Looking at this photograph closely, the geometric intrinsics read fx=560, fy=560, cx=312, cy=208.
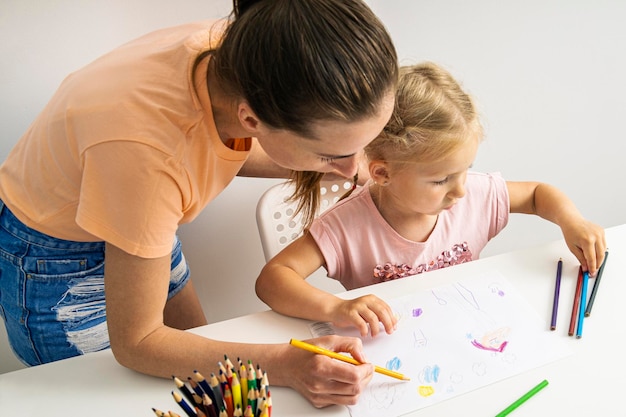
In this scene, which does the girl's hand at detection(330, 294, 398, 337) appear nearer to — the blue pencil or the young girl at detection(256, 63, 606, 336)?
the young girl at detection(256, 63, 606, 336)

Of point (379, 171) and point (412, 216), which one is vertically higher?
point (379, 171)

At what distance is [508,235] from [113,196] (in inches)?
54.6

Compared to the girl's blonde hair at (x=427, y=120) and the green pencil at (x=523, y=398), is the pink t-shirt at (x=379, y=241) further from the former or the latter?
the green pencil at (x=523, y=398)

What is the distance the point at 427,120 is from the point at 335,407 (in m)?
0.44

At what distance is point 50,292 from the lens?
83 cm

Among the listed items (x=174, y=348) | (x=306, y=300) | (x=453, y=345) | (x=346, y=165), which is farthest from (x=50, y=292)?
(x=453, y=345)

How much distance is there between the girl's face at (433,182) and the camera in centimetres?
86

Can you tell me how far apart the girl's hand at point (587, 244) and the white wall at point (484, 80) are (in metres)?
0.56

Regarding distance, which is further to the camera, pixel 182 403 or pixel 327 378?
pixel 327 378

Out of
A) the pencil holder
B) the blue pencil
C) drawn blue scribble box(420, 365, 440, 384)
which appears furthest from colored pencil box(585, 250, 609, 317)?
the pencil holder

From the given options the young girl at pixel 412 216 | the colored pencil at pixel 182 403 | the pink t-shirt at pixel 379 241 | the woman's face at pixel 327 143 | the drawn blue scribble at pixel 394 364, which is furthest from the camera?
the pink t-shirt at pixel 379 241

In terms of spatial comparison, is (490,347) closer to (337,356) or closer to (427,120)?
(337,356)

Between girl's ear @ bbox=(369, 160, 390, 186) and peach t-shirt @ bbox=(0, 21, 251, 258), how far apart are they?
0.23 m

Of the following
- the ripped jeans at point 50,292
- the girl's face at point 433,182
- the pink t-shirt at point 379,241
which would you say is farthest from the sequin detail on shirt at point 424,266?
the ripped jeans at point 50,292
